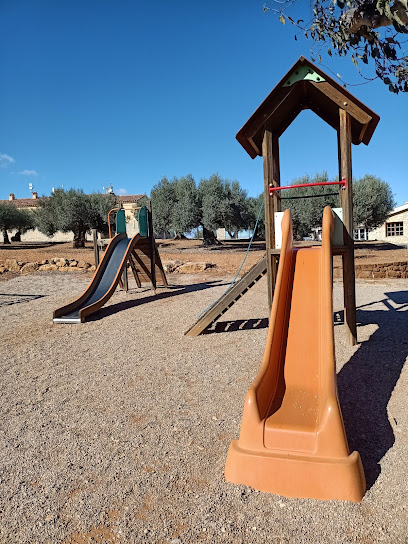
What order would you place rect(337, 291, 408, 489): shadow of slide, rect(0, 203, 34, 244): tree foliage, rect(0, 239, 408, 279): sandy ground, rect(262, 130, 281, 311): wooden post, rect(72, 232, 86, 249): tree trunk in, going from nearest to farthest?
rect(337, 291, 408, 489): shadow of slide < rect(262, 130, 281, 311): wooden post < rect(0, 239, 408, 279): sandy ground < rect(72, 232, 86, 249): tree trunk < rect(0, 203, 34, 244): tree foliage

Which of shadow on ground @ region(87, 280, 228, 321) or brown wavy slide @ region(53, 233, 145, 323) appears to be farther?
shadow on ground @ region(87, 280, 228, 321)

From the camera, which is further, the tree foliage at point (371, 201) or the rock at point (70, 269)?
the tree foliage at point (371, 201)

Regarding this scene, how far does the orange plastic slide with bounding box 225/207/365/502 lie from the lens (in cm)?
234

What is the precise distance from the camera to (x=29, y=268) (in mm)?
16500

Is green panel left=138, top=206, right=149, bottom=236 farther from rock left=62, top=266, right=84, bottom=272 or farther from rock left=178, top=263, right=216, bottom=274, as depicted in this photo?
rock left=62, top=266, right=84, bottom=272

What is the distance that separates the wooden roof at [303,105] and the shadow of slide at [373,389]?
2912 mm

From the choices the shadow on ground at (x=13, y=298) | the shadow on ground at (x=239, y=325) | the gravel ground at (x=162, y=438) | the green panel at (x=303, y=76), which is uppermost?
the green panel at (x=303, y=76)

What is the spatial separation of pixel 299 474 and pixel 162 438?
1.14 m

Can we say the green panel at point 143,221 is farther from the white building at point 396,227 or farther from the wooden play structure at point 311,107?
the white building at point 396,227

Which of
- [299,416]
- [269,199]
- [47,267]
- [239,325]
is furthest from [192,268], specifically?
[299,416]

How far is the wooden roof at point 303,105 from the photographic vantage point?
5.05 meters

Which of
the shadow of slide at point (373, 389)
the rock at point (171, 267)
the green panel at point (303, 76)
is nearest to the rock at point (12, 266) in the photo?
the rock at point (171, 267)

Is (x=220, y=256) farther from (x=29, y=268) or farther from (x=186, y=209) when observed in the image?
(x=29, y=268)

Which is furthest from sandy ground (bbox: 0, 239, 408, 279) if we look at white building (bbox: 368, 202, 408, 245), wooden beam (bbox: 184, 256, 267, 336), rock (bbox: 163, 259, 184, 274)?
white building (bbox: 368, 202, 408, 245)
